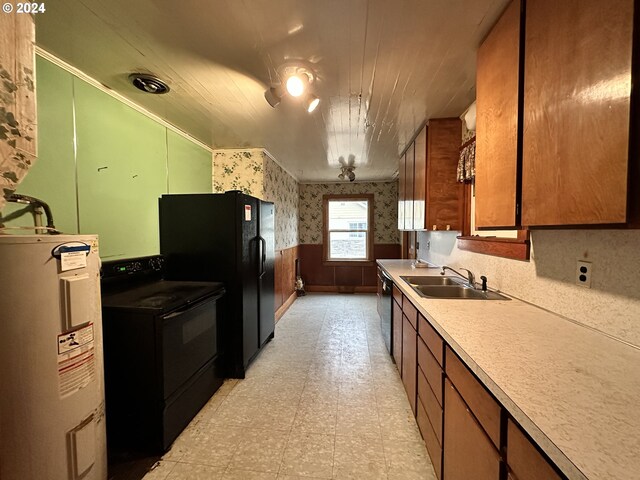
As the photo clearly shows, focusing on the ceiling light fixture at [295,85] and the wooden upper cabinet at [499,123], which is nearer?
the wooden upper cabinet at [499,123]

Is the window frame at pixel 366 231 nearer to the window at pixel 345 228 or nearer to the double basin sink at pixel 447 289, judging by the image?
the window at pixel 345 228

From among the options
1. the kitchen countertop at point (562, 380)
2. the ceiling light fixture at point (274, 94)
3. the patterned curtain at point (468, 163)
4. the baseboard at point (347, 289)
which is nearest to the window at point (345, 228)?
the baseboard at point (347, 289)

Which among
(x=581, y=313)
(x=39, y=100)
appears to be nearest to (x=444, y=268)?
(x=581, y=313)

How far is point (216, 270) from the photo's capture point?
7.94 feet

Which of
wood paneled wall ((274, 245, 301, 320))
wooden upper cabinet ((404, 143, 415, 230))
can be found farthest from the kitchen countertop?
wood paneled wall ((274, 245, 301, 320))

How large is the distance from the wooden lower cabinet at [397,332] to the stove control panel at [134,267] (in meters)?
2.21

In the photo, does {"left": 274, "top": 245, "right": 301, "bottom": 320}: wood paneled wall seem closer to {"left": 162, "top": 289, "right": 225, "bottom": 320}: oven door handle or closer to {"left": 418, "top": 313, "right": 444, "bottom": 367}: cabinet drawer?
{"left": 162, "top": 289, "right": 225, "bottom": 320}: oven door handle

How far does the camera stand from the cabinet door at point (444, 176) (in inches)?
97.9

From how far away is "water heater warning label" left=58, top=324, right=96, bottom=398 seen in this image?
114 cm

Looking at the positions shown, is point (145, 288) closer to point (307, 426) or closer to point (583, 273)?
point (307, 426)

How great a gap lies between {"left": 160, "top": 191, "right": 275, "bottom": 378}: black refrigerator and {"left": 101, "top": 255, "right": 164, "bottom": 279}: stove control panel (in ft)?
0.30

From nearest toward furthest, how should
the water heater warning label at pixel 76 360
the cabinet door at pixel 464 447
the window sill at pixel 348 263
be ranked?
1. the cabinet door at pixel 464 447
2. the water heater warning label at pixel 76 360
3. the window sill at pixel 348 263

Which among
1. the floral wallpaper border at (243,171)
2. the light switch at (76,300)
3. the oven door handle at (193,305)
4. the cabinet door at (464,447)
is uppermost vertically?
the floral wallpaper border at (243,171)

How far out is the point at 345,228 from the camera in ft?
19.4
